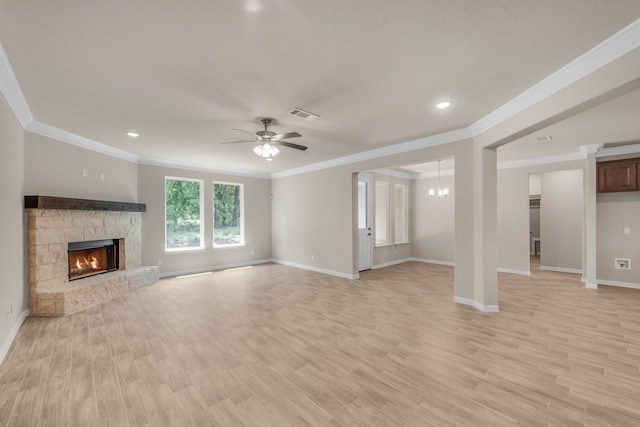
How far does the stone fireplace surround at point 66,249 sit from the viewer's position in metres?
3.68

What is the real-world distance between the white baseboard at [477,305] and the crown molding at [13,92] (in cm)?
595

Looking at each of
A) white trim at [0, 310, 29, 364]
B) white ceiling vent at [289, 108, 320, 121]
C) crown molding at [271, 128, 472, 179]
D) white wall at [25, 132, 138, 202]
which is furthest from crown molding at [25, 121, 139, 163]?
crown molding at [271, 128, 472, 179]

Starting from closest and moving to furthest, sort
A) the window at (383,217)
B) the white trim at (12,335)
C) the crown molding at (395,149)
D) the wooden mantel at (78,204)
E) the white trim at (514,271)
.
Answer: the white trim at (12,335) → the wooden mantel at (78,204) → the crown molding at (395,149) → the white trim at (514,271) → the window at (383,217)

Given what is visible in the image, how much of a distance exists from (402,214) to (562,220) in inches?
159

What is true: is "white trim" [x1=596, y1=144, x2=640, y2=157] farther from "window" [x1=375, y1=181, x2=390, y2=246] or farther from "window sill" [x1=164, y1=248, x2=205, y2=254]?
"window sill" [x1=164, y1=248, x2=205, y2=254]

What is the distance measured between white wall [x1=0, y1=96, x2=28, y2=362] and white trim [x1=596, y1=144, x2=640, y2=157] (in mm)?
9368

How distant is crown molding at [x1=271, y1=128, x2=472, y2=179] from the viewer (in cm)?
412

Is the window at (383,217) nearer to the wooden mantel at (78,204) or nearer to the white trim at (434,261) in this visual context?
the white trim at (434,261)

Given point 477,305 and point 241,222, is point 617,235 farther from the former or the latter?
point 241,222

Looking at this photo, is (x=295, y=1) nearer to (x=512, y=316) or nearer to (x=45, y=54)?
(x=45, y=54)

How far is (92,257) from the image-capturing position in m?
4.94

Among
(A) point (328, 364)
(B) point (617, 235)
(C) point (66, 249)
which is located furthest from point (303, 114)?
(B) point (617, 235)

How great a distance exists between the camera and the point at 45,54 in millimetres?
2133

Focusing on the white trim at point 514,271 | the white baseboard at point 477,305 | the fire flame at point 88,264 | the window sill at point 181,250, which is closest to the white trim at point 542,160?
the white trim at point 514,271
